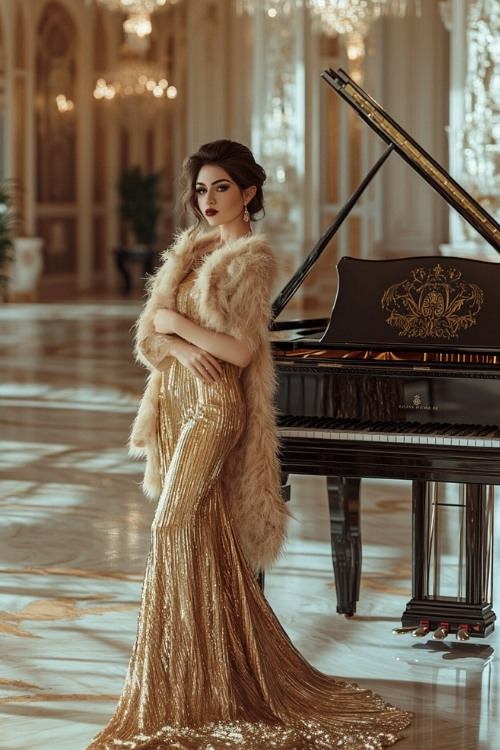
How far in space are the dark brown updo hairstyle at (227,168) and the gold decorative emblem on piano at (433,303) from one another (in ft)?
2.56

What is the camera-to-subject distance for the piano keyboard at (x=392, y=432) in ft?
12.1

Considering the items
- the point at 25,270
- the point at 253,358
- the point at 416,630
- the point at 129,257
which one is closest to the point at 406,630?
the point at 416,630

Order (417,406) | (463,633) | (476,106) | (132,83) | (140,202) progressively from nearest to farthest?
(417,406), (463,633), (476,106), (140,202), (132,83)

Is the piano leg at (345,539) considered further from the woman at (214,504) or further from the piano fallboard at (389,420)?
the woman at (214,504)

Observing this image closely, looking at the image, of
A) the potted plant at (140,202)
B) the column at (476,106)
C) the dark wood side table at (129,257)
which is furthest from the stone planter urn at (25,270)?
the column at (476,106)

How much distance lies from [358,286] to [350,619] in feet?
3.83

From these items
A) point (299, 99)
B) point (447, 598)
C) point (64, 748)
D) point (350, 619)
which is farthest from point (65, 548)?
point (299, 99)

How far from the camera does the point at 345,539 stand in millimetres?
4508

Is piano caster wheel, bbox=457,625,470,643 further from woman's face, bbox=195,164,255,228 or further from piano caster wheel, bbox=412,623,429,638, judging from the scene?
woman's face, bbox=195,164,255,228

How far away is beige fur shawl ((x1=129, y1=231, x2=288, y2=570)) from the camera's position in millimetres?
3207

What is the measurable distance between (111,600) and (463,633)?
127 centimetres

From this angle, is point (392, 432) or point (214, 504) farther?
point (392, 432)

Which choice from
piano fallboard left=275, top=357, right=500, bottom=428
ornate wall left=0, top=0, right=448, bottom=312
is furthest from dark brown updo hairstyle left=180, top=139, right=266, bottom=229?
ornate wall left=0, top=0, right=448, bottom=312

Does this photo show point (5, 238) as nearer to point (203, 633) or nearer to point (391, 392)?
point (391, 392)
